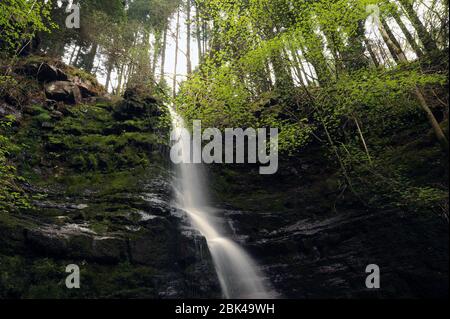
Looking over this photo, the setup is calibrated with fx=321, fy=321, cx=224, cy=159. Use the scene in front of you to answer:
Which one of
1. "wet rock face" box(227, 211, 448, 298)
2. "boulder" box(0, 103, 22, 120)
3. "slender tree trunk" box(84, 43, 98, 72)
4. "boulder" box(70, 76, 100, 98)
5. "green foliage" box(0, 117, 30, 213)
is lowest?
"wet rock face" box(227, 211, 448, 298)

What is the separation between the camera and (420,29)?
9664 mm

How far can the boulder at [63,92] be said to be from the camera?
16.4 meters

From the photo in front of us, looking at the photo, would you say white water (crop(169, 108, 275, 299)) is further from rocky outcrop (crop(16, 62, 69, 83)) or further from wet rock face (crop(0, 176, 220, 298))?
rocky outcrop (crop(16, 62, 69, 83))

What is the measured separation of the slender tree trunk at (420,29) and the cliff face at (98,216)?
354 inches

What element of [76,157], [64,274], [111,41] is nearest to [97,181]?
[76,157]

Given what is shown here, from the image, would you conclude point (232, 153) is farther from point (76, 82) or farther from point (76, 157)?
point (76, 82)

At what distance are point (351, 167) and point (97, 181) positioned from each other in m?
9.35

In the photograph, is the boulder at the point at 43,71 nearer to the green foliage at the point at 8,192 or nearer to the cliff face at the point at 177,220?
the cliff face at the point at 177,220

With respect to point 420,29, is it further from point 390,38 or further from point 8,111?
point 8,111

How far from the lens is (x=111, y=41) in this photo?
21.0m

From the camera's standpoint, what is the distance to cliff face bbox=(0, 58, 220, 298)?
8.44 meters

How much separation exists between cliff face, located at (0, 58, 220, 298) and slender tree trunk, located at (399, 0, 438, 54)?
29.5ft

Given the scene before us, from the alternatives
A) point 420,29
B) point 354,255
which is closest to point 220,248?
point 354,255

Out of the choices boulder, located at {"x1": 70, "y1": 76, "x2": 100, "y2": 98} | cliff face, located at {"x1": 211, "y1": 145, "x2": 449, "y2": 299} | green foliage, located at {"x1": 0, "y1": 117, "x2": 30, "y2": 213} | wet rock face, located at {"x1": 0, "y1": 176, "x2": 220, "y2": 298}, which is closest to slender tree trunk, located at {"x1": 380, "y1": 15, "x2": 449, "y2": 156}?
cliff face, located at {"x1": 211, "y1": 145, "x2": 449, "y2": 299}
